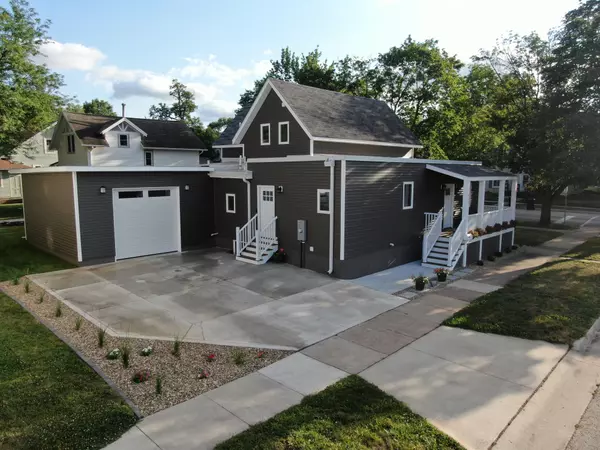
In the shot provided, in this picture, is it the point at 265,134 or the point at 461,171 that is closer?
the point at 461,171

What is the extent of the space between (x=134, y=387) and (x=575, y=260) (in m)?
16.3

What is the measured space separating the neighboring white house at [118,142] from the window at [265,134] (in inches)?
522

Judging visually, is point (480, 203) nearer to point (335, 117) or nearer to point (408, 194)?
point (408, 194)

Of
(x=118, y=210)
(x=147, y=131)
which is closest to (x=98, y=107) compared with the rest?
(x=147, y=131)

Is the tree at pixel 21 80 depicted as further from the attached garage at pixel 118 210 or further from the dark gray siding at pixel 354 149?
the dark gray siding at pixel 354 149

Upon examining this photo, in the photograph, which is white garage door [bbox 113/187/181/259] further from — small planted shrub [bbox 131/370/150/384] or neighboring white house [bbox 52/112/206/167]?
neighboring white house [bbox 52/112/206/167]

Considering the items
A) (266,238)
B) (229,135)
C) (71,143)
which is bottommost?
(266,238)

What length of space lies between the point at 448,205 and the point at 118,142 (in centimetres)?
2263

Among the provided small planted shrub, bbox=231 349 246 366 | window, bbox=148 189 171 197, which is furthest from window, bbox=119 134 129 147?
small planted shrub, bbox=231 349 246 366

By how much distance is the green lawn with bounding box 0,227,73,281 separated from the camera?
13.5 metres

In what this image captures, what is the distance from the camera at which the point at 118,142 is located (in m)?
28.4

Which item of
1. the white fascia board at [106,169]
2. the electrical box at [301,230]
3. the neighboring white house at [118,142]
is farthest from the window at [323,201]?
the neighboring white house at [118,142]

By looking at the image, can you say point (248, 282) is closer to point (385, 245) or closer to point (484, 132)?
point (385, 245)

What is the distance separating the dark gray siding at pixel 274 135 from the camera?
58.6ft
